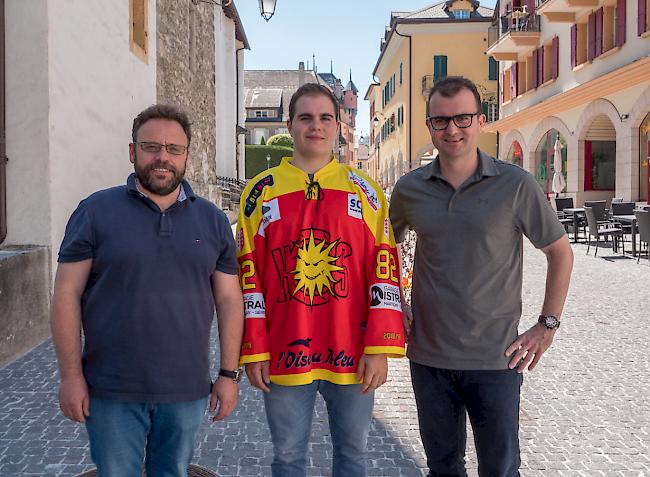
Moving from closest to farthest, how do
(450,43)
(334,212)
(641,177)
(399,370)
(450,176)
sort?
1. (334,212)
2. (450,176)
3. (399,370)
4. (641,177)
5. (450,43)

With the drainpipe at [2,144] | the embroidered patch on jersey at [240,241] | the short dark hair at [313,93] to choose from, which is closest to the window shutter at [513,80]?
the drainpipe at [2,144]

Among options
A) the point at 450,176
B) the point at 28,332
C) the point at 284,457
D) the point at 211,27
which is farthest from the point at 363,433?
the point at 211,27

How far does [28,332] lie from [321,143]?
477 cm

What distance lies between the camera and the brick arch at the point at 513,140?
25.4 m

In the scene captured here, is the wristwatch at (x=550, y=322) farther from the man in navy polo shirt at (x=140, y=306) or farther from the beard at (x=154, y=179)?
the beard at (x=154, y=179)

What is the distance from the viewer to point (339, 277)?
7.86ft

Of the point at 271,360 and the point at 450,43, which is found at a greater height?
the point at 450,43

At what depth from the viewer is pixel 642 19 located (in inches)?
626

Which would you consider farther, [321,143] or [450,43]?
[450,43]

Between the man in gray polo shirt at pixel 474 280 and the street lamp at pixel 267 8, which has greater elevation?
the street lamp at pixel 267 8

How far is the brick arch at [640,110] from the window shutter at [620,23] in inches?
71.9

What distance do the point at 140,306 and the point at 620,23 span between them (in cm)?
1818

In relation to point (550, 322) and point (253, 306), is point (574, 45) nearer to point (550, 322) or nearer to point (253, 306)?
point (550, 322)

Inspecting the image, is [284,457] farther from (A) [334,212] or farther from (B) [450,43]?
(B) [450,43]
